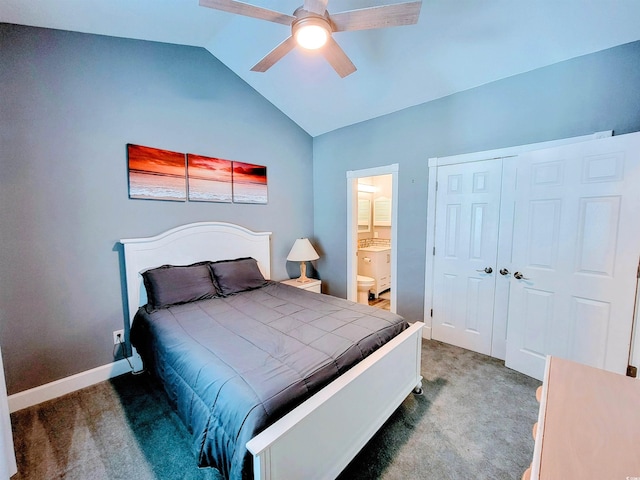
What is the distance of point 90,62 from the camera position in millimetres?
2150

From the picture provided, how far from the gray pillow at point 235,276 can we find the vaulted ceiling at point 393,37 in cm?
216

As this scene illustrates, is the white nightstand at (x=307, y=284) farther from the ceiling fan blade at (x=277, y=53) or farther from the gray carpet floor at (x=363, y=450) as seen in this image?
the ceiling fan blade at (x=277, y=53)

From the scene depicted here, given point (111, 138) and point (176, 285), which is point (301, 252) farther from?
point (111, 138)

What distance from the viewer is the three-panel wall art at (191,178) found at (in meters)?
2.43

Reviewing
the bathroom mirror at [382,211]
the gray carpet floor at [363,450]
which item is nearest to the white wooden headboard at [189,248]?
the gray carpet floor at [363,450]

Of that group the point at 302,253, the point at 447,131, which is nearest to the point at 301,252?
the point at 302,253

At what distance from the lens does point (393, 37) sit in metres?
2.28

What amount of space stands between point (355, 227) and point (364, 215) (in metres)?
1.60

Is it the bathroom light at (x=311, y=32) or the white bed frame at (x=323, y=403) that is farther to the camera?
the bathroom light at (x=311, y=32)

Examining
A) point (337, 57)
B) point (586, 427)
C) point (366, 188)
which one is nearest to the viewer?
point (586, 427)

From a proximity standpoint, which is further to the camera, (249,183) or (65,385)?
(249,183)

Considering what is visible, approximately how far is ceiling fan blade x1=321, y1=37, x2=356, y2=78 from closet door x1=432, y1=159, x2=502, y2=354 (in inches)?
60.6

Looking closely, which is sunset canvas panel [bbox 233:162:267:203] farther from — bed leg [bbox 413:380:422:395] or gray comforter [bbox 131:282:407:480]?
bed leg [bbox 413:380:422:395]

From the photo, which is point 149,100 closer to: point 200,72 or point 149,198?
point 200,72
